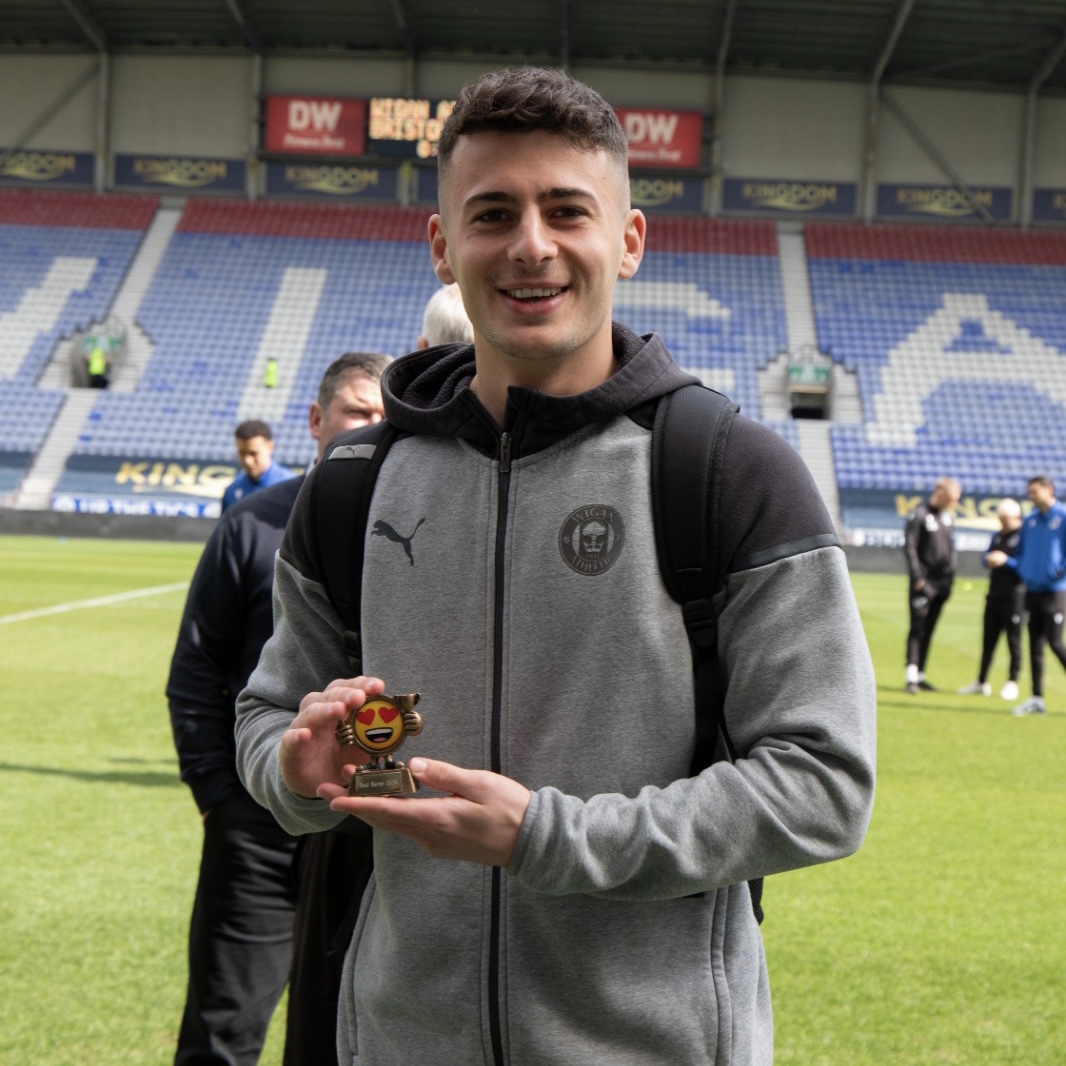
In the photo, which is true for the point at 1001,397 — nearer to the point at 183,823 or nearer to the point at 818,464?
the point at 818,464

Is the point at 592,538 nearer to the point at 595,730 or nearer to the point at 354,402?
the point at 595,730

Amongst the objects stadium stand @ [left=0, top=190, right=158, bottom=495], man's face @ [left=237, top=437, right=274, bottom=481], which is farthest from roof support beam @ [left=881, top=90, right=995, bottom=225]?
man's face @ [left=237, top=437, right=274, bottom=481]

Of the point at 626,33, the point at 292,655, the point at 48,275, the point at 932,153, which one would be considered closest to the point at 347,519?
the point at 292,655

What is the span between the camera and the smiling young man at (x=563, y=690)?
1.70m

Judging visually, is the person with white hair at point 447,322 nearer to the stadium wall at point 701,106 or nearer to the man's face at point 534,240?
the man's face at point 534,240

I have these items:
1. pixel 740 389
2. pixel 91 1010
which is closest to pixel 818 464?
pixel 740 389

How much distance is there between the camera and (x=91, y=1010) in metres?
4.91

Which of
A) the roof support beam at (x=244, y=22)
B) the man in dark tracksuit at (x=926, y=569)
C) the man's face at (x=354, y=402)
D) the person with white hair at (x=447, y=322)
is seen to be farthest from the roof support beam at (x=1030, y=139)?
the person with white hair at (x=447, y=322)

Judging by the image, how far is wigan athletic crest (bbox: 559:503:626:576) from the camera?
5.90 feet

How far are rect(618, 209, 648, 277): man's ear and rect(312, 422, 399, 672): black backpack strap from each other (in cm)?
41

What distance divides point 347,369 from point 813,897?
3.81 m

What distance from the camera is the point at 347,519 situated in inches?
78.9

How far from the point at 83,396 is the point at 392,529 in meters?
38.1

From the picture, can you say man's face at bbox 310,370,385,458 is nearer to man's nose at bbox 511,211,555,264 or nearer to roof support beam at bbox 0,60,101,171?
man's nose at bbox 511,211,555,264
